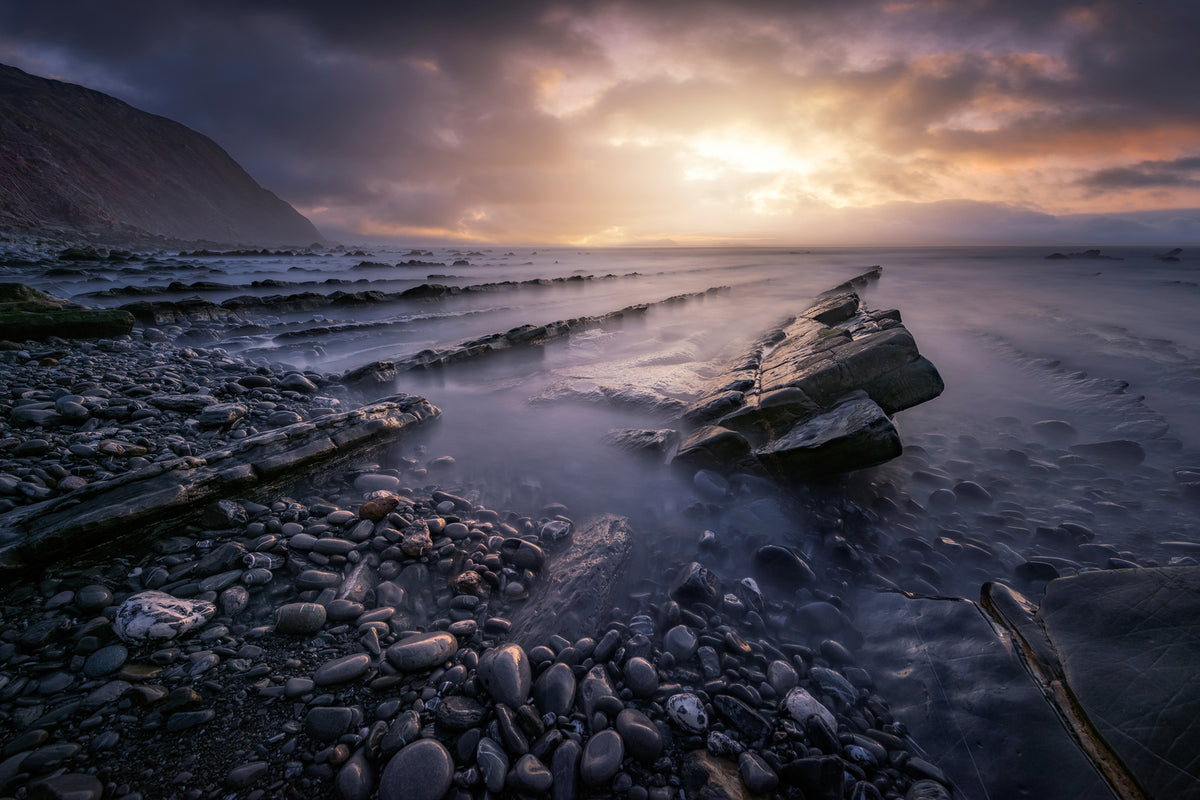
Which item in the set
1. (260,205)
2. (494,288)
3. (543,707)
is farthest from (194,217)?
(543,707)

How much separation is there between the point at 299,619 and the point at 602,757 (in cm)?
184

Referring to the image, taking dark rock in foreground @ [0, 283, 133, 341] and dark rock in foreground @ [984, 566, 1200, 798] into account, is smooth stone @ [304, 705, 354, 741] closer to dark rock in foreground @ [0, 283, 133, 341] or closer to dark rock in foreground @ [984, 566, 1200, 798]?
dark rock in foreground @ [984, 566, 1200, 798]

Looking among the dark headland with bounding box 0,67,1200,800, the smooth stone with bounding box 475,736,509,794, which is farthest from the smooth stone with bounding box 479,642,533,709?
the smooth stone with bounding box 475,736,509,794

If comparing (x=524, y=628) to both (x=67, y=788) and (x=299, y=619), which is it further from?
(x=67, y=788)

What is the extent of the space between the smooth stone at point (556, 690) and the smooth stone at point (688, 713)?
519 mm

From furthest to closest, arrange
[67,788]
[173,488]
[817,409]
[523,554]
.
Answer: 1. [817,409]
2. [523,554]
3. [173,488]
4. [67,788]

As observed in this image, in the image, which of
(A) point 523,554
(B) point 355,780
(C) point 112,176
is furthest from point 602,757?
(C) point 112,176

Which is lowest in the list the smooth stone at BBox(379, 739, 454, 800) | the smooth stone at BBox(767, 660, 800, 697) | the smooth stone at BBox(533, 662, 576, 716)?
the smooth stone at BBox(767, 660, 800, 697)

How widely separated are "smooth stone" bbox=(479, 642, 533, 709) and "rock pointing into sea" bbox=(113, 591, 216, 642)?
1615mm

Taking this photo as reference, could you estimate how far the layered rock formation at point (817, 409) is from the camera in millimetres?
4266

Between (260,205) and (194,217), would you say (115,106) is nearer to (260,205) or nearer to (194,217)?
(260,205)

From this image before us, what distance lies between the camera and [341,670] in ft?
7.00

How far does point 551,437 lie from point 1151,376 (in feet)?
35.1

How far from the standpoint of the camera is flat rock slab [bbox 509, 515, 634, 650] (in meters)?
2.68
